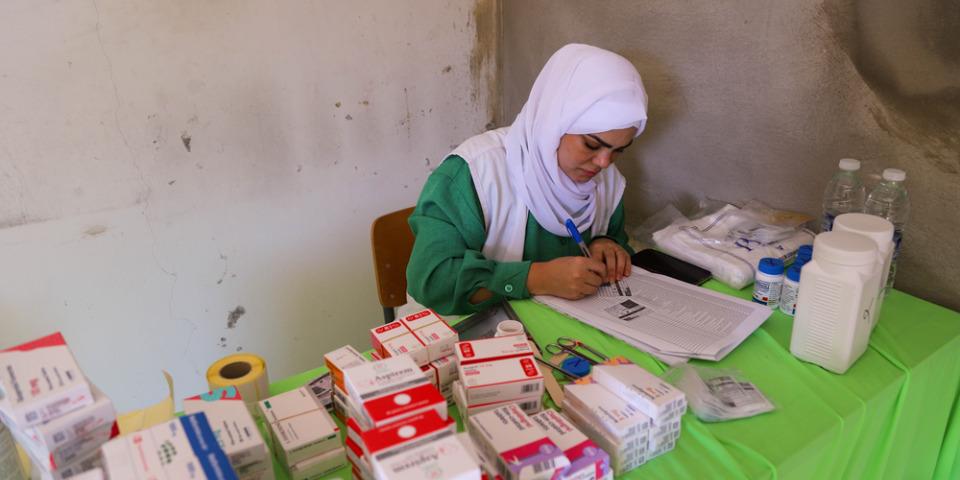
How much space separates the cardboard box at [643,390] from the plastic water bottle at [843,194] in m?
0.82

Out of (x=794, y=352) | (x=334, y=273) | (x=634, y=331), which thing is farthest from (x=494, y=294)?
(x=334, y=273)

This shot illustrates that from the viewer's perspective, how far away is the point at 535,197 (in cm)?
154

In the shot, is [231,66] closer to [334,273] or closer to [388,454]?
[334,273]

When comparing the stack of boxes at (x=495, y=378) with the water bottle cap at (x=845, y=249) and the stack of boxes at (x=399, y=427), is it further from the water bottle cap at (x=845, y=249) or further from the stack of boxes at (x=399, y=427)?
the water bottle cap at (x=845, y=249)

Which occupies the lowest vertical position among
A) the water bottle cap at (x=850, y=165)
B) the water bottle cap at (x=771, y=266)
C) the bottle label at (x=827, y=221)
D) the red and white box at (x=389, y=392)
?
the water bottle cap at (x=771, y=266)

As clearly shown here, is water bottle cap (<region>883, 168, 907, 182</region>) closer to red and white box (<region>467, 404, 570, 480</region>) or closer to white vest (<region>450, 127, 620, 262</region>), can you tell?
white vest (<region>450, 127, 620, 262</region>)

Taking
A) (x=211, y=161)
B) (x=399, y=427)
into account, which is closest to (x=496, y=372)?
(x=399, y=427)

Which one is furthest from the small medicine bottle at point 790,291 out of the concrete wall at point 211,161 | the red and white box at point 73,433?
the concrete wall at point 211,161

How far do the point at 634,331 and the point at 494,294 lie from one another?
345 mm

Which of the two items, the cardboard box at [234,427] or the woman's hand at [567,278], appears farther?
the woman's hand at [567,278]

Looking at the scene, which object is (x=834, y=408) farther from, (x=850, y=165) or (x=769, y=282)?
(x=850, y=165)

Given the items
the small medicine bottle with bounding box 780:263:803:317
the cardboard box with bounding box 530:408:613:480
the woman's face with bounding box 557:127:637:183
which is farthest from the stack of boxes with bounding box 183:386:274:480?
the small medicine bottle with bounding box 780:263:803:317

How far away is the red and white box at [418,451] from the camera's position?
656 mm

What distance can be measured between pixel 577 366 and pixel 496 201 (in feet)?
1.79
